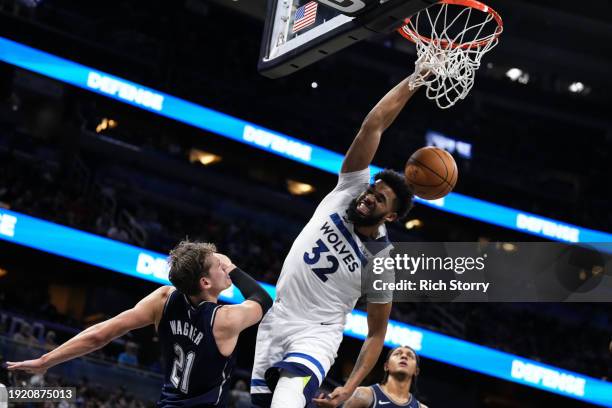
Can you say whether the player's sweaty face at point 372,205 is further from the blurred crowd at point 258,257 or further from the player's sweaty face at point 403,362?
the blurred crowd at point 258,257

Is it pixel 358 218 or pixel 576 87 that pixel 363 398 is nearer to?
pixel 358 218

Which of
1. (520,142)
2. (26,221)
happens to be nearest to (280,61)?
(26,221)

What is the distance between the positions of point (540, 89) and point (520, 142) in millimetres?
1713

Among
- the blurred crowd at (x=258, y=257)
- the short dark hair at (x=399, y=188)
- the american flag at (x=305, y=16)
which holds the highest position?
the blurred crowd at (x=258, y=257)

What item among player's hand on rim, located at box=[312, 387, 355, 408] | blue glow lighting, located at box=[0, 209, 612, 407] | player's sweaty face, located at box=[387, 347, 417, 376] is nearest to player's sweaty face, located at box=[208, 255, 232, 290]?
player's hand on rim, located at box=[312, 387, 355, 408]

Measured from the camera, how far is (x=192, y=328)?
3.87 metres

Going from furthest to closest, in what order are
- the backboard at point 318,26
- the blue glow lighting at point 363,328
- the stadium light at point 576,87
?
1. the stadium light at point 576,87
2. the blue glow lighting at point 363,328
3. the backboard at point 318,26

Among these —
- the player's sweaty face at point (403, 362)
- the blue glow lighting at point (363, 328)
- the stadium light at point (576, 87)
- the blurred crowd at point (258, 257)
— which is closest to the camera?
the player's sweaty face at point (403, 362)

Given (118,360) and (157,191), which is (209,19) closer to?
(157,191)

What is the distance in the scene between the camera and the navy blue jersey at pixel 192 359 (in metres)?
3.83

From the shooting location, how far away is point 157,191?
2073 centimetres

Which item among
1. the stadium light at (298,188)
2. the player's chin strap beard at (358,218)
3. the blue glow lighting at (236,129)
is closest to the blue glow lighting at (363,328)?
the blue glow lighting at (236,129)

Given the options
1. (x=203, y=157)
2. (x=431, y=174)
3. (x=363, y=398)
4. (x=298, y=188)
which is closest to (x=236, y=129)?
(x=203, y=157)

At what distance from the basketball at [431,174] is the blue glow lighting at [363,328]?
35.2 feet
